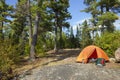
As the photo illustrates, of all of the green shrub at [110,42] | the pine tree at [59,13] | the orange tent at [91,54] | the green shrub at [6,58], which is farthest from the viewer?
the pine tree at [59,13]

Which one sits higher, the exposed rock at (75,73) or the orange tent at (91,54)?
the orange tent at (91,54)

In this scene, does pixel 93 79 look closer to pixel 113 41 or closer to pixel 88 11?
pixel 113 41

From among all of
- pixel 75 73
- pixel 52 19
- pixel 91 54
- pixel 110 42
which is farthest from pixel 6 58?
pixel 52 19

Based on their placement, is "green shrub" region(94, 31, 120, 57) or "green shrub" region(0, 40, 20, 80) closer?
"green shrub" region(0, 40, 20, 80)

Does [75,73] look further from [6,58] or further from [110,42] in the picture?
[110,42]

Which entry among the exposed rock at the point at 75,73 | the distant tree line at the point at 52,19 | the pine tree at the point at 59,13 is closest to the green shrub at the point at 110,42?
the distant tree line at the point at 52,19

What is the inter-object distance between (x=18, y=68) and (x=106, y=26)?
16.2 meters

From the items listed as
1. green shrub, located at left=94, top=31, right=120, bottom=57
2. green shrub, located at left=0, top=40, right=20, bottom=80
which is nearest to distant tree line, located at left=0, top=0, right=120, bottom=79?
green shrub, located at left=94, top=31, right=120, bottom=57

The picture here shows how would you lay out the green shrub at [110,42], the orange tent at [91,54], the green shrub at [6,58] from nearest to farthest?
the green shrub at [6,58]
the orange tent at [91,54]
the green shrub at [110,42]

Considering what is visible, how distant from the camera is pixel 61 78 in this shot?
14852 millimetres

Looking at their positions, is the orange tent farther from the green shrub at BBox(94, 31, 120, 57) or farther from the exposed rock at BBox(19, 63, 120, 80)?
the exposed rock at BBox(19, 63, 120, 80)

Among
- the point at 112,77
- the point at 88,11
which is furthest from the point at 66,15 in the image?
the point at 112,77

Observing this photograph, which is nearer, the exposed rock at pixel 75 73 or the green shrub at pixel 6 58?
the exposed rock at pixel 75 73

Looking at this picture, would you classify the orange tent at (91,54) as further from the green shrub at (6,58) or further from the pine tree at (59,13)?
the pine tree at (59,13)
